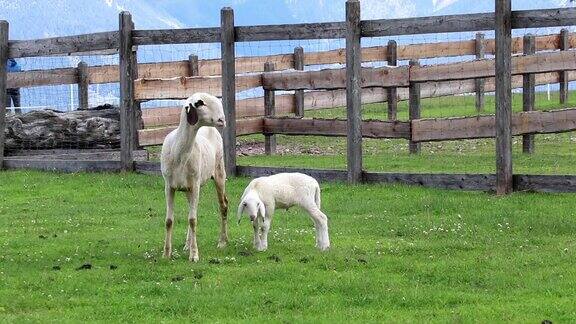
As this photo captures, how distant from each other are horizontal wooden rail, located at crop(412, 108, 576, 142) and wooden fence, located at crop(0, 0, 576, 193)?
0.02 metres

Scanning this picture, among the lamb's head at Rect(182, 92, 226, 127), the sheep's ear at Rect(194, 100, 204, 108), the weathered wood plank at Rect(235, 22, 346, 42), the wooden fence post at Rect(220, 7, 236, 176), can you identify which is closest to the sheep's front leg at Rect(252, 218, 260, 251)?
the lamb's head at Rect(182, 92, 226, 127)

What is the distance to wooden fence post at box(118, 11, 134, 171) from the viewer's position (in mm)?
21297

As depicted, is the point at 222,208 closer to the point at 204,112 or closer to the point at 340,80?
the point at 204,112

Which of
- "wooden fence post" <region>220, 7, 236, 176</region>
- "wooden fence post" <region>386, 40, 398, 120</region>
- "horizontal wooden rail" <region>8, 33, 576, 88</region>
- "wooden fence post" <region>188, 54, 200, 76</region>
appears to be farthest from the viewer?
"wooden fence post" <region>188, 54, 200, 76</region>

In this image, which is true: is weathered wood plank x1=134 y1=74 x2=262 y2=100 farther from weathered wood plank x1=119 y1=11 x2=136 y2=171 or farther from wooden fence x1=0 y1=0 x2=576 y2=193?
weathered wood plank x1=119 y1=11 x2=136 y2=171

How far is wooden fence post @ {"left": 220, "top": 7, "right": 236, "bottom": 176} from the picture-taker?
789 inches

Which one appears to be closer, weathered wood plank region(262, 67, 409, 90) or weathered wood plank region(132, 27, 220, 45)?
weathered wood plank region(132, 27, 220, 45)

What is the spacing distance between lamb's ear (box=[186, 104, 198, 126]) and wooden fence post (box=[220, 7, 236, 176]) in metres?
7.28

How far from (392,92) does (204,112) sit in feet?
47.2

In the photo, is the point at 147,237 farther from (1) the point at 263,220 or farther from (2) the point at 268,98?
(2) the point at 268,98

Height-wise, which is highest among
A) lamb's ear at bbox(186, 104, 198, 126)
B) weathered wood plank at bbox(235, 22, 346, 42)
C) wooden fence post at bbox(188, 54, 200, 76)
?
weathered wood plank at bbox(235, 22, 346, 42)

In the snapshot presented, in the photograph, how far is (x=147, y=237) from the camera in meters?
14.2

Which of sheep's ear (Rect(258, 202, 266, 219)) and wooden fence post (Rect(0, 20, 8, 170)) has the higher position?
wooden fence post (Rect(0, 20, 8, 170))

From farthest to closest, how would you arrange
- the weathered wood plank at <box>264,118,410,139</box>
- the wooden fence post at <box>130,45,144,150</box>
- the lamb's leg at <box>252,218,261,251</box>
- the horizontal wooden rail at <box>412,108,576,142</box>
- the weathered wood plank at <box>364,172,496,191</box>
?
the wooden fence post at <box>130,45,144,150</box>, the weathered wood plank at <box>264,118,410,139</box>, the horizontal wooden rail at <box>412,108,576,142</box>, the weathered wood plank at <box>364,172,496,191</box>, the lamb's leg at <box>252,218,261,251</box>
